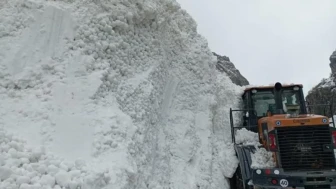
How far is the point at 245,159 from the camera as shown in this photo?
7.34 meters

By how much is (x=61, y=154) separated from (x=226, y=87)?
19.9ft

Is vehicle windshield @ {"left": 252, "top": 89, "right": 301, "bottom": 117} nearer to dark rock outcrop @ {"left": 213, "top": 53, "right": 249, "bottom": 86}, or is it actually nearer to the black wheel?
the black wheel

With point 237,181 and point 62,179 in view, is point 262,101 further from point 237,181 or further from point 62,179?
point 62,179

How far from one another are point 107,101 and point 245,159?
127 inches

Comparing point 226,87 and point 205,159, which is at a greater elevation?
point 226,87

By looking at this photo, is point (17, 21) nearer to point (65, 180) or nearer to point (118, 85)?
point (118, 85)

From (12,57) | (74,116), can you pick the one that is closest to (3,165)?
(74,116)

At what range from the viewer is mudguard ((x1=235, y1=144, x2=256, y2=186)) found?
7023mm

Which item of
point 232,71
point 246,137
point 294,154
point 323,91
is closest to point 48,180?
point 294,154

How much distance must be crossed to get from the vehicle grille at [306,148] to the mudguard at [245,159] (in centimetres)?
69

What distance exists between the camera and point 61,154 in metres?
4.83

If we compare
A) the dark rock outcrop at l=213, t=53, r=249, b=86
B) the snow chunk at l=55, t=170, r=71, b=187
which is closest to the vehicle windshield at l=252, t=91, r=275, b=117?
the snow chunk at l=55, t=170, r=71, b=187

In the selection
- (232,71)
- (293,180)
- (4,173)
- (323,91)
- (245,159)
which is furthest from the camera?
(323,91)

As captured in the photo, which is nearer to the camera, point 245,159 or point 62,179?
point 62,179
